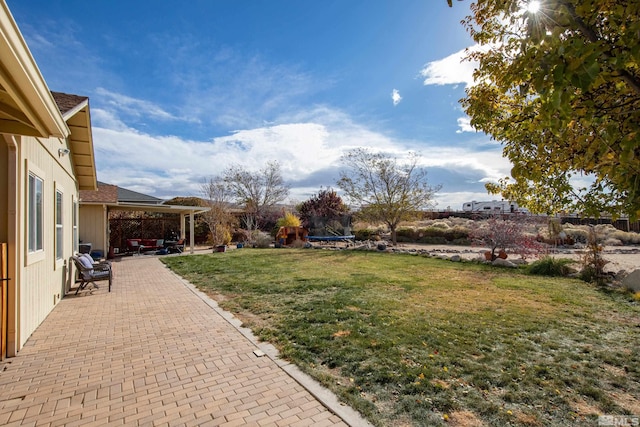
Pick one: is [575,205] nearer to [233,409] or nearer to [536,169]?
[536,169]

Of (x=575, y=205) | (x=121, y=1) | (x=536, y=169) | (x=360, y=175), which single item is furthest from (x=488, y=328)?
(x=360, y=175)

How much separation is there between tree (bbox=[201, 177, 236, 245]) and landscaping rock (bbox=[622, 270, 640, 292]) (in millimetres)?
18525

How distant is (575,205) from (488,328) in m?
2.76

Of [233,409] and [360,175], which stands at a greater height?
[360,175]

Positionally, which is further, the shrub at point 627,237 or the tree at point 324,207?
the tree at point 324,207

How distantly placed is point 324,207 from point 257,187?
20.2 feet

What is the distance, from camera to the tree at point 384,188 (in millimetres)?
19922

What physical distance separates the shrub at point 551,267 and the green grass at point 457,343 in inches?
48.9

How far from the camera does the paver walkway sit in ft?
9.52

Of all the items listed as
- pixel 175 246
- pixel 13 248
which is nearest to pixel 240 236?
pixel 175 246

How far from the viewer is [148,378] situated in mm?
3627

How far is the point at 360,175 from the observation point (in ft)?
68.5

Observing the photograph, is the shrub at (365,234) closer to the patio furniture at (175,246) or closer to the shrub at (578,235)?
the shrub at (578,235)

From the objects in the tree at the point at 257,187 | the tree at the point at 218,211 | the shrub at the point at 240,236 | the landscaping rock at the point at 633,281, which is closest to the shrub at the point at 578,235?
the landscaping rock at the point at 633,281
